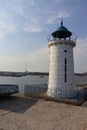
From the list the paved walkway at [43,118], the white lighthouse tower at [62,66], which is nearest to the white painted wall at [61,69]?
the white lighthouse tower at [62,66]

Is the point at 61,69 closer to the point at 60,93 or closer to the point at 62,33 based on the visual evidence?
the point at 60,93

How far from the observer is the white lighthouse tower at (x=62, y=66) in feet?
78.4

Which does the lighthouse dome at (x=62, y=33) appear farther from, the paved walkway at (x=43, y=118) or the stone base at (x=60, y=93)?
the paved walkway at (x=43, y=118)

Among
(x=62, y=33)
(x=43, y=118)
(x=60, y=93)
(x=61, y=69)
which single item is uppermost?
(x=62, y=33)

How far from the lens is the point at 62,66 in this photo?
953 inches

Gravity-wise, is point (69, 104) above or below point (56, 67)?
below

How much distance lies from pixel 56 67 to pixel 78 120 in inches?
431

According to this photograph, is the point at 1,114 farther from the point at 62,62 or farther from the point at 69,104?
the point at 62,62

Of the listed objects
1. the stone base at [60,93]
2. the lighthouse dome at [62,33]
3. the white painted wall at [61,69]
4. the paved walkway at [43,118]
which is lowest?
the paved walkway at [43,118]

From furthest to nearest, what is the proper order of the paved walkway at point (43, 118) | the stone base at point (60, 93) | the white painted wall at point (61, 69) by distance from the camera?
the white painted wall at point (61, 69), the stone base at point (60, 93), the paved walkway at point (43, 118)

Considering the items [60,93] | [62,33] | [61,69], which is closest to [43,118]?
[60,93]

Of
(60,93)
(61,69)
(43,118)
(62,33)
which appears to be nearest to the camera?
(43,118)

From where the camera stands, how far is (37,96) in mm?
23516

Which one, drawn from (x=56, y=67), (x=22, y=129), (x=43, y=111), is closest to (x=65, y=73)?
(x=56, y=67)
